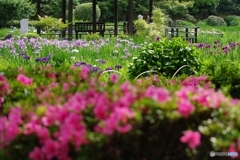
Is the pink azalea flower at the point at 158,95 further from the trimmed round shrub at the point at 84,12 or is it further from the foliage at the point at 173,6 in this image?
the foliage at the point at 173,6

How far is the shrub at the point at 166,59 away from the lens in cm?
690

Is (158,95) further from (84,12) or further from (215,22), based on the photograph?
(215,22)

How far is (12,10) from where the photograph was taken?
892 inches

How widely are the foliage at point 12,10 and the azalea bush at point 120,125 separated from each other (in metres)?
19.5

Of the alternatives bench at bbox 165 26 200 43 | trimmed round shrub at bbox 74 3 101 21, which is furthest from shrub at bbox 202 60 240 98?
trimmed round shrub at bbox 74 3 101 21

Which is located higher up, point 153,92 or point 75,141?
point 153,92

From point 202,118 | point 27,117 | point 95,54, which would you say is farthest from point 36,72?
point 95,54

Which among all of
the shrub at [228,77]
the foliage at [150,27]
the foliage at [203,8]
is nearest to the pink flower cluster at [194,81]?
the shrub at [228,77]

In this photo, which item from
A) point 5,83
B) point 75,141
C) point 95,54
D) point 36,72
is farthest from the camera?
point 95,54

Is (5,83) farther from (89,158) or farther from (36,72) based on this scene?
(89,158)

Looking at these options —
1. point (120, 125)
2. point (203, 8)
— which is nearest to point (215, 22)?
point (203, 8)

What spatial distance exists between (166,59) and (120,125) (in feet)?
15.1

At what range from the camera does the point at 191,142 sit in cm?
243

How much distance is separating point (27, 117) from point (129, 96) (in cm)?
51
